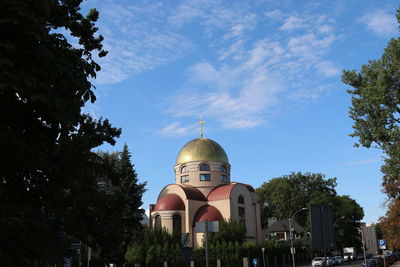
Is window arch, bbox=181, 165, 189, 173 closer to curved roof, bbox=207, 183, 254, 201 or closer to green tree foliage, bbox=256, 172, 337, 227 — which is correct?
curved roof, bbox=207, 183, 254, 201

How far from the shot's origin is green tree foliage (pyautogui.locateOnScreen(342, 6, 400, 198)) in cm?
2328

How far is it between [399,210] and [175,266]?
21.1 m

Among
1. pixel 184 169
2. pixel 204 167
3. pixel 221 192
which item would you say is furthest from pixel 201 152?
pixel 221 192

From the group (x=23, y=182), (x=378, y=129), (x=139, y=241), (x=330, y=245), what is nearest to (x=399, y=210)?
(x=378, y=129)

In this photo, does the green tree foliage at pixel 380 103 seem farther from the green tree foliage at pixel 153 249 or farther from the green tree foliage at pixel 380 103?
the green tree foliage at pixel 153 249

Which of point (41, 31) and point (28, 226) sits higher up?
point (41, 31)

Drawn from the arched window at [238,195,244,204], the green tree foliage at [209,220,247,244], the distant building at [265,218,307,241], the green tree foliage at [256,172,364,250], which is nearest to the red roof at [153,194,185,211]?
the green tree foliage at [209,220,247,244]

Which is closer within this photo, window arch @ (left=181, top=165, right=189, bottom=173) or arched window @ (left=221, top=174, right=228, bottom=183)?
window arch @ (left=181, top=165, right=189, bottom=173)

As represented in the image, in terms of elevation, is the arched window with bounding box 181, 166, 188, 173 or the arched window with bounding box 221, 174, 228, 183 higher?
the arched window with bounding box 181, 166, 188, 173

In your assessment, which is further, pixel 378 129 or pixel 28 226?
pixel 378 129

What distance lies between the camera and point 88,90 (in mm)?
8180

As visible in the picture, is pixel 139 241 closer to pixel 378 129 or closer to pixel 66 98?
pixel 378 129

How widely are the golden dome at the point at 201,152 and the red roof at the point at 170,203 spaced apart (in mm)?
6356

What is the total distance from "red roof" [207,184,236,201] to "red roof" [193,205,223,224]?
1.42 meters
